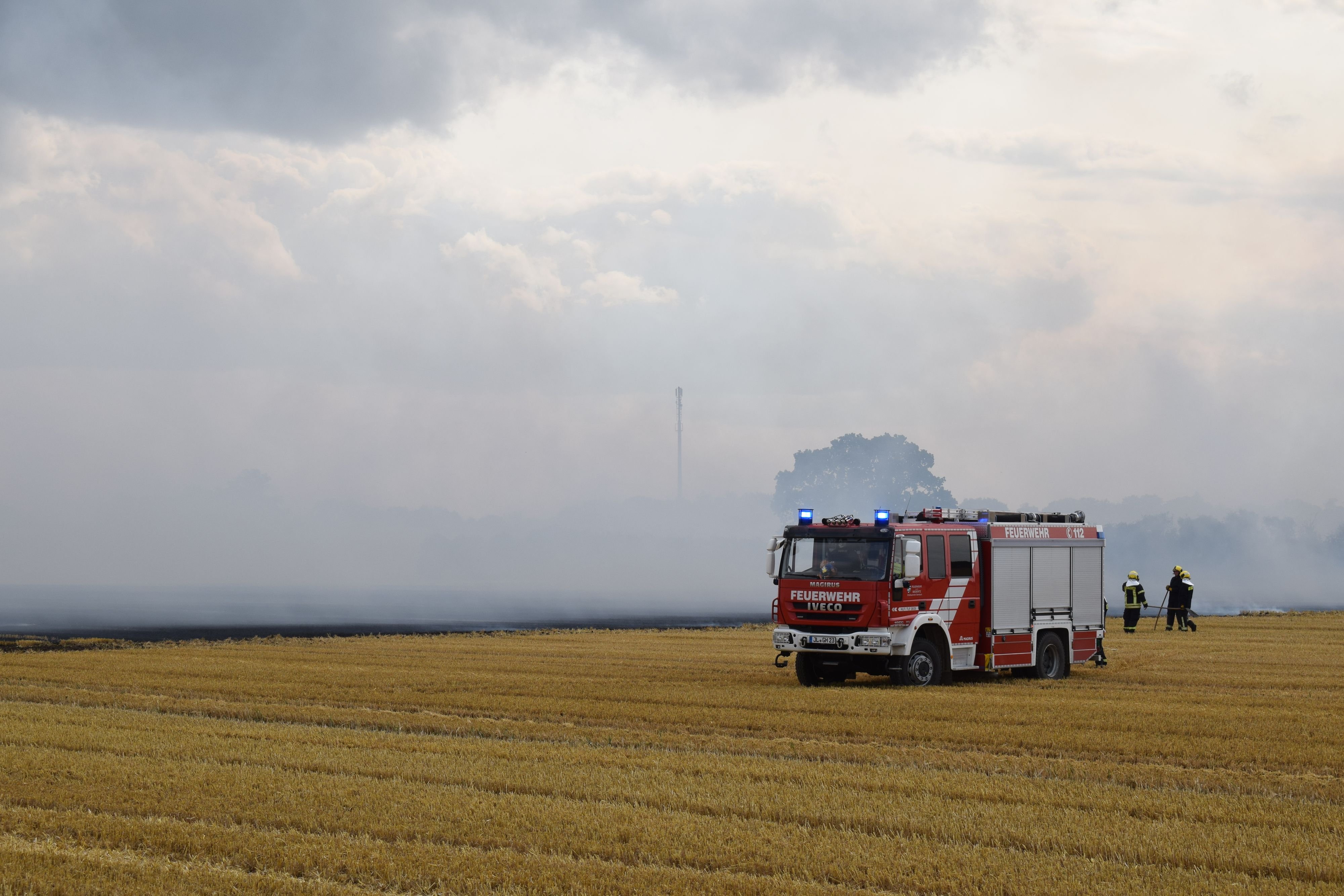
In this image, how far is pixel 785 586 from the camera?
24.9 meters

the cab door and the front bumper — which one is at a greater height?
the cab door

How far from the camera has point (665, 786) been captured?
530 inches

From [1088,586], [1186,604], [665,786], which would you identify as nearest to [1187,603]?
[1186,604]

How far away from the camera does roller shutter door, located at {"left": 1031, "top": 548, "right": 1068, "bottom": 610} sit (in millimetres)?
26641

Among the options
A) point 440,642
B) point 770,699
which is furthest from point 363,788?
point 440,642

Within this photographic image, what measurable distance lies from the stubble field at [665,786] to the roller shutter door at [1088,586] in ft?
7.23

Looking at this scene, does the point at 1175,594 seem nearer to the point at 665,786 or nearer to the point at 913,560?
the point at 913,560

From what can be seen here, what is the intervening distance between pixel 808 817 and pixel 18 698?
1665cm

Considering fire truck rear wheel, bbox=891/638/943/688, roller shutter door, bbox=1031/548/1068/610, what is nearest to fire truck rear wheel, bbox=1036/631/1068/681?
roller shutter door, bbox=1031/548/1068/610

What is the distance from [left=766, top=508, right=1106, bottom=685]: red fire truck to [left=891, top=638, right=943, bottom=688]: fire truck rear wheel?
0.07 ft

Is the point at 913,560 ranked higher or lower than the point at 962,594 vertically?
higher

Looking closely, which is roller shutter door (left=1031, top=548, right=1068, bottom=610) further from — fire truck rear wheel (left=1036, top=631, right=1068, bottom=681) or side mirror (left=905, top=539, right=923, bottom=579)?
side mirror (left=905, top=539, right=923, bottom=579)

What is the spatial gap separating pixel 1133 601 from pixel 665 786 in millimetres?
34728

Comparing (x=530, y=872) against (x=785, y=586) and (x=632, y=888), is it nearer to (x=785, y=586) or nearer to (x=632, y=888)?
(x=632, y=888)
